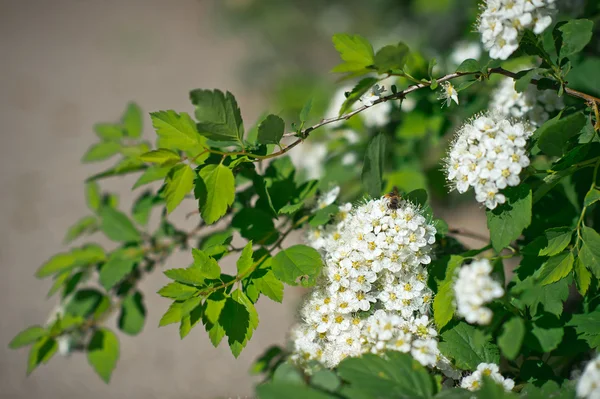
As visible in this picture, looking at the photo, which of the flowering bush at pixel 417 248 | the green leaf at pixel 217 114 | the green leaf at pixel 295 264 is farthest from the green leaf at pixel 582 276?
the green leaf at pixel 217 114

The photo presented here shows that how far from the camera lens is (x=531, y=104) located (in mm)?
1344

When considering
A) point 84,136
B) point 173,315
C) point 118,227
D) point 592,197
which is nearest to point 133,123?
point 118,227

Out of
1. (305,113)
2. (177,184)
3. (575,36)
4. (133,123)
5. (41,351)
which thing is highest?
(575,36)

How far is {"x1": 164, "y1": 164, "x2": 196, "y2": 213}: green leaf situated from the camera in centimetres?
109

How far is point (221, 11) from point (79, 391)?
376 cm

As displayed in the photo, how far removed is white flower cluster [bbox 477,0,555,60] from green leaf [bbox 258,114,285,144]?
0.44 metres

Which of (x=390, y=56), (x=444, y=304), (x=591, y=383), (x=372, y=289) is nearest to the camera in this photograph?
(x=591, y=383)

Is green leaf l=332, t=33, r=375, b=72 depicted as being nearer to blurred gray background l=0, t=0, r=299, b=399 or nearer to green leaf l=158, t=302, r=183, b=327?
green leaf l=158, t=302, r=183, b=327

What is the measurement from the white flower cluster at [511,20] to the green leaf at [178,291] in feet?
2.50

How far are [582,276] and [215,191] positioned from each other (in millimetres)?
723

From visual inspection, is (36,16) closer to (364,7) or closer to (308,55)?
(308,55)

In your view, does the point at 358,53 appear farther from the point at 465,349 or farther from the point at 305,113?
the point at 465,349

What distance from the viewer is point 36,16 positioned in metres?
6.15

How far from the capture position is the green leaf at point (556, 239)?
105 cm
